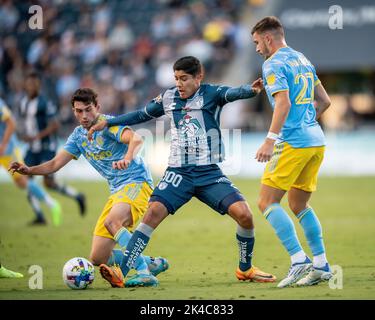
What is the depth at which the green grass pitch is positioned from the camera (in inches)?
292

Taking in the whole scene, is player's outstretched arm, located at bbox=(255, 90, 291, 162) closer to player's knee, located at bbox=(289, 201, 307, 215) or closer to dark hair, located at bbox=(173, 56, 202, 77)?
dark hair, located at bbox=(173, 56, 202, 77)

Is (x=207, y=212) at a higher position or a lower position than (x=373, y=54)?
lower

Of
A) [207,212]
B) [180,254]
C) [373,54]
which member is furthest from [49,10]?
[180,254]

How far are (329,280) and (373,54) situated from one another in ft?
63.5

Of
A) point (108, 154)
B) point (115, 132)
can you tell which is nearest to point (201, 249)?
point (108, 154)

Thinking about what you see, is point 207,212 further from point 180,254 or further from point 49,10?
point 49,10

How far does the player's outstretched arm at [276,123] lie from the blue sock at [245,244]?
3.16 ft

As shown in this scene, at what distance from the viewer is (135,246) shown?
25.1 feet

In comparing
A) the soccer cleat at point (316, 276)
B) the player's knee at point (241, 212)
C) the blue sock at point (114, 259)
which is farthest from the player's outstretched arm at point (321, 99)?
the blue sock at point (114, 259)

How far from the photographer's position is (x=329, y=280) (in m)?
7.75

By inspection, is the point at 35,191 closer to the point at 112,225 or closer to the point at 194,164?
the point at 112,225

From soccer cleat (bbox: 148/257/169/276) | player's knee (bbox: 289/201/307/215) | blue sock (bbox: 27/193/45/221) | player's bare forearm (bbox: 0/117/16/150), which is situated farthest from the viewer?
blue sock (bbox: 27/193/45/221)

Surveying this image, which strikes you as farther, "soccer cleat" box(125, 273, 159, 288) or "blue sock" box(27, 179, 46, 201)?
"blue sock" box(27, 179, 46, 201)

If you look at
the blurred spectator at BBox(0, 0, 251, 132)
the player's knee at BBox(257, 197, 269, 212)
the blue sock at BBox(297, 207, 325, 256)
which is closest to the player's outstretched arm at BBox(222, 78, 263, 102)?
the player's knee at BBox(257, 197, 269, 212)
